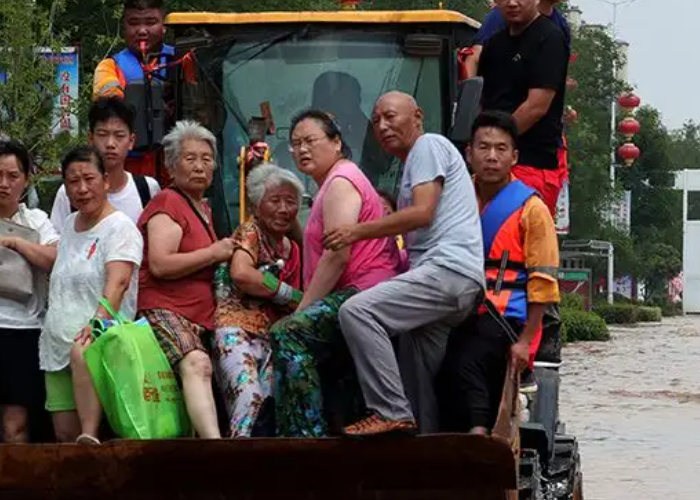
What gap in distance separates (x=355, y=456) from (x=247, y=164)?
3441 mm

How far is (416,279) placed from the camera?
714cm

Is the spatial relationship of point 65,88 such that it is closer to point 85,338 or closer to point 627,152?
point 85,338

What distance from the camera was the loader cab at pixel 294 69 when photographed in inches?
396

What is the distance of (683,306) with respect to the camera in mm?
91188

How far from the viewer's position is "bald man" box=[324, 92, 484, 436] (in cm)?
695

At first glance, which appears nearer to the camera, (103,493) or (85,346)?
(103,493)

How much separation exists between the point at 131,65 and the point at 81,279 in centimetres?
259

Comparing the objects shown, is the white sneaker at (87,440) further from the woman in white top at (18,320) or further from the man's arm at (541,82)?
the man's arm at (541,82)

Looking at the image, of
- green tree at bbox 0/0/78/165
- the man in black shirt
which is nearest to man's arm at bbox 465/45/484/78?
the man in black shirt

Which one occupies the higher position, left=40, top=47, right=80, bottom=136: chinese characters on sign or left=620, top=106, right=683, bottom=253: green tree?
left=40, top=47, right=80, bottom=136: chinese characters on sign

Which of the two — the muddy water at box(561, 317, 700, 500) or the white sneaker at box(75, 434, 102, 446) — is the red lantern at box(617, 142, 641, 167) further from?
the white sneaker at box(75, 434, 102, 446)

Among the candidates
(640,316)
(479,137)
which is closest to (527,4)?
(479,137)

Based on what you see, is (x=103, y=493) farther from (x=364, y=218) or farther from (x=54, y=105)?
(x=54, y=105)

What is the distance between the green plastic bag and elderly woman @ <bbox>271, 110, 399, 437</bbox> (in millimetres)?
490
